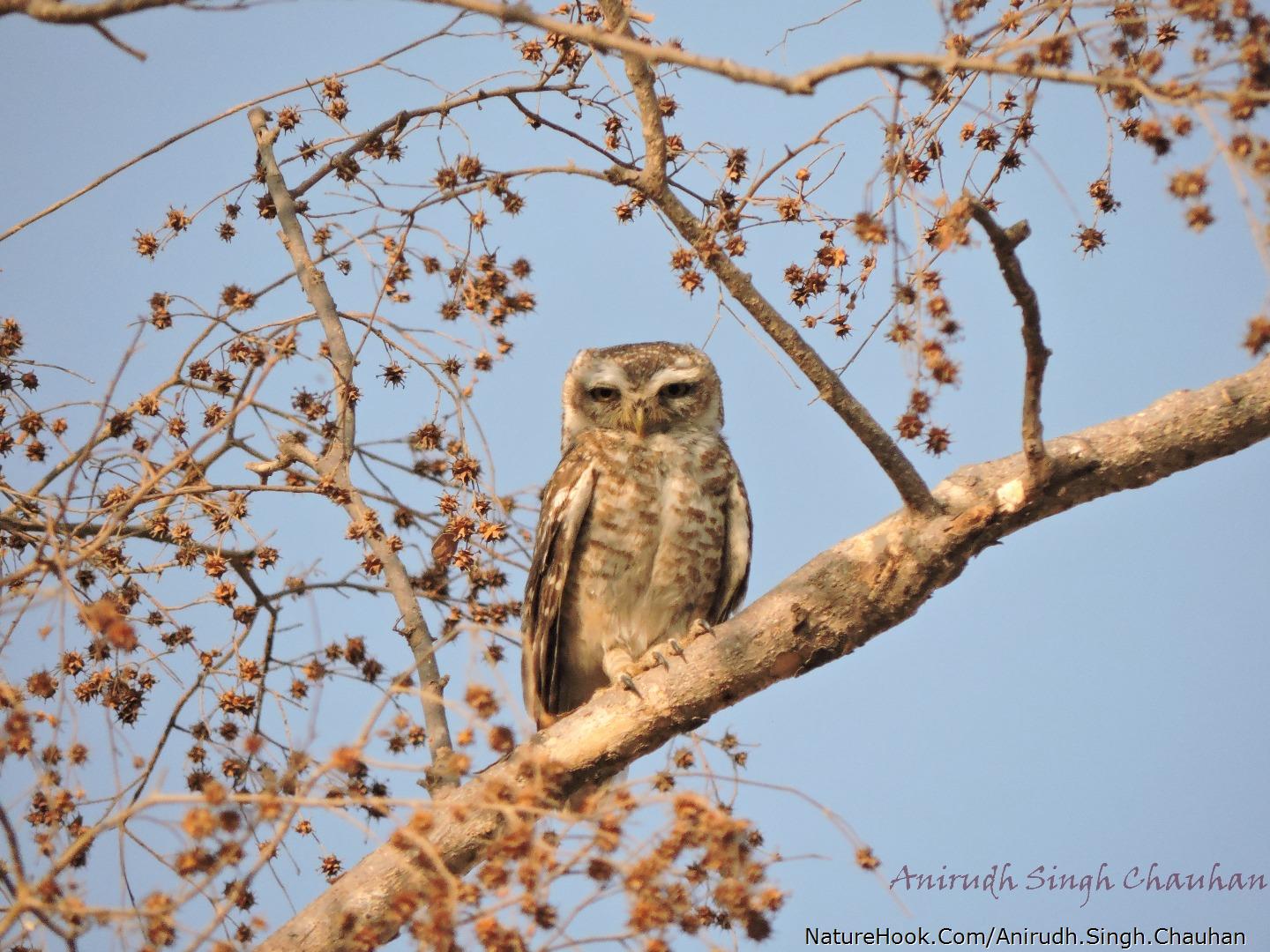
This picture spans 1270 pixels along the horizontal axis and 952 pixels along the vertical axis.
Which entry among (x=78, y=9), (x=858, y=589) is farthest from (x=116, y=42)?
(x=858, y=589)

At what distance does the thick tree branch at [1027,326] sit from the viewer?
3.34 m

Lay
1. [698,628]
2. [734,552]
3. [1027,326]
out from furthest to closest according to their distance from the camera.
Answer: [734,552]
[698,628]
[1027,326]

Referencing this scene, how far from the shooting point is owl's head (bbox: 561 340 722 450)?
19.2ft

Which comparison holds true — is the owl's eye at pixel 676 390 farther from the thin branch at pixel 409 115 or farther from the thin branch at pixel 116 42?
the thin branch at pixel 116 42

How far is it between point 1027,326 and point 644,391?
2.47 meters

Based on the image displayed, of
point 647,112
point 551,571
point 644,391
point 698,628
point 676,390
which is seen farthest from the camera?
point 676,390

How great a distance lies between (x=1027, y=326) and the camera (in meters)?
3.60

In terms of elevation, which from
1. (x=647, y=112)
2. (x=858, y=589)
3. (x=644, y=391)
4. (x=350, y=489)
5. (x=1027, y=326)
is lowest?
(x=858, y=589)

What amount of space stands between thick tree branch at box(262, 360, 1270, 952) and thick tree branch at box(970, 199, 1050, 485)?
0.08 metres

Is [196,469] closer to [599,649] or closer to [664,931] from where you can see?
[599,649]

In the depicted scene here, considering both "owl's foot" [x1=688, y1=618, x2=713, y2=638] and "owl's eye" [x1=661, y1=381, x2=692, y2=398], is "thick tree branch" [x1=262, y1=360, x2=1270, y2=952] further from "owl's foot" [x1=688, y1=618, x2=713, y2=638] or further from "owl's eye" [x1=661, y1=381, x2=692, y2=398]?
"owl's eye" [x1=661, y1=381, x2=692, y2=398]

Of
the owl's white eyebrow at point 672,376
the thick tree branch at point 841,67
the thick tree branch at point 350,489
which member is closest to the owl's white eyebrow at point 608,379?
the owl's white eyebrow at point 672,376

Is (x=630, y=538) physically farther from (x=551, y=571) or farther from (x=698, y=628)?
(x=698, y=628)

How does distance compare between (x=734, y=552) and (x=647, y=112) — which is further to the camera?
(x=734, y=552)
